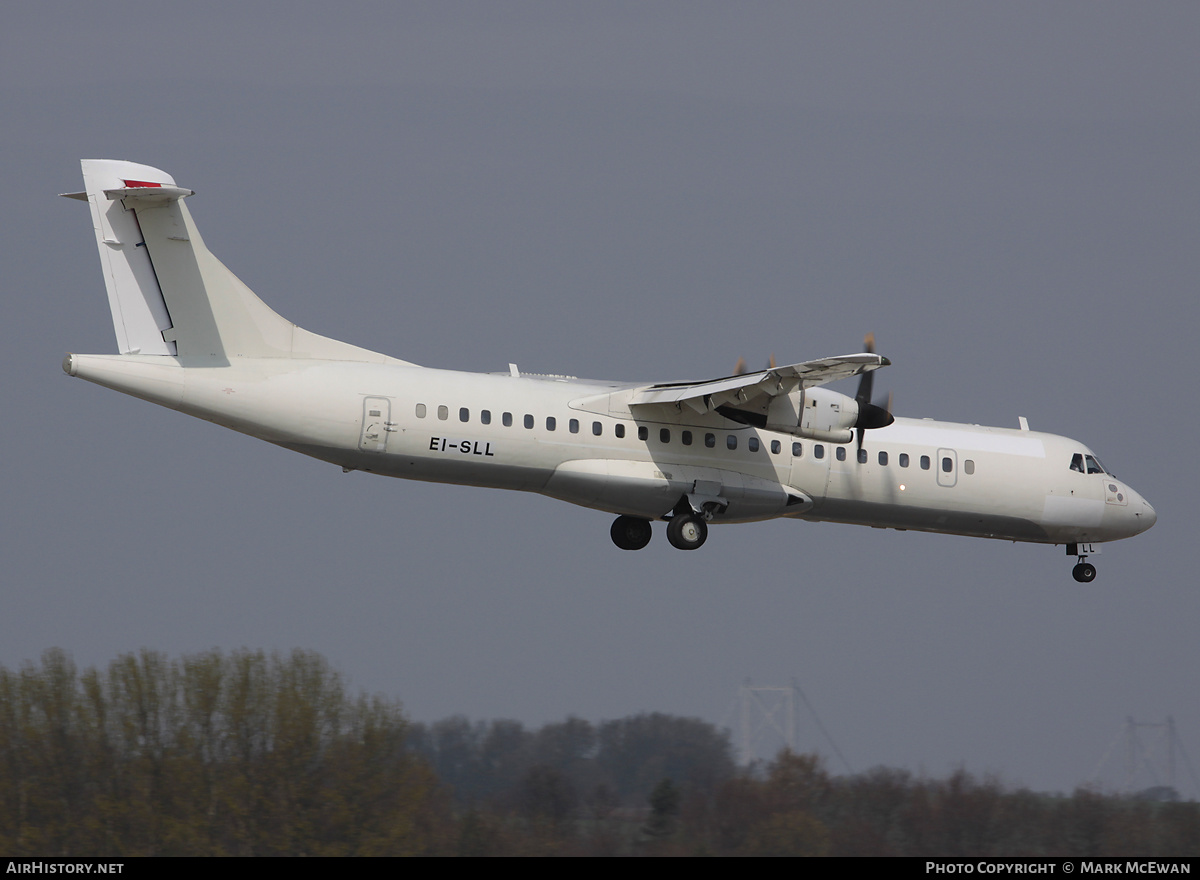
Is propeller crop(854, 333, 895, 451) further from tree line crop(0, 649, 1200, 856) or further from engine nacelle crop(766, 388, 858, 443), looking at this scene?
tree line crop(0, 649, 1200, 856)

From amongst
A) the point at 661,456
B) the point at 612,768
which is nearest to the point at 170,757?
the point at 612,768

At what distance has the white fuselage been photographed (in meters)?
24.7

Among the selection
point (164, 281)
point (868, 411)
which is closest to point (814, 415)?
point (868, 411)

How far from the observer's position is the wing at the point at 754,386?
24.6m

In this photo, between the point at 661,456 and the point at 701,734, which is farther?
the point at 701,734

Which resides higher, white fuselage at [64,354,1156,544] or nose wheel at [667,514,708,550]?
white fuselage at [64,354,1156,544]

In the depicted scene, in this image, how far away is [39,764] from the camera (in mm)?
35750

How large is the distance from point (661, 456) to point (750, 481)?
6.42 ft

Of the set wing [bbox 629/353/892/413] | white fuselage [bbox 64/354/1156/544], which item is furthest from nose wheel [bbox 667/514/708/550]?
wing [bbox 629/353/892/413]

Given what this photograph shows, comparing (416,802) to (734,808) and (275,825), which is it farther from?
A: (734,808)

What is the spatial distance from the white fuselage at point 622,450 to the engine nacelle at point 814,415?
38.7 inches

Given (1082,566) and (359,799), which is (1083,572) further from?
(359,799)

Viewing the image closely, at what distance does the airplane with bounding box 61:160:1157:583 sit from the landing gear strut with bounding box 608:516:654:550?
0.14 feet

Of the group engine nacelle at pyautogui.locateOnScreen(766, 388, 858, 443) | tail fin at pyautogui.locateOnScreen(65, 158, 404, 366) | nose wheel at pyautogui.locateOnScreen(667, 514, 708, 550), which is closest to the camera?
tail fin at pyautogui.locateOnScreen(65, 158, 404, 366)
